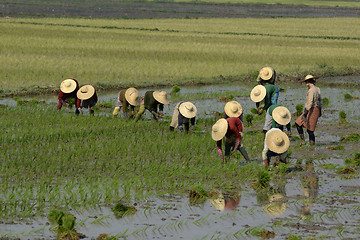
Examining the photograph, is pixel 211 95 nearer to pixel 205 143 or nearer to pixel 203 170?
pixel 205 143

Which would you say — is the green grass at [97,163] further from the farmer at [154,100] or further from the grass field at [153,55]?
the grass field at [153,55]

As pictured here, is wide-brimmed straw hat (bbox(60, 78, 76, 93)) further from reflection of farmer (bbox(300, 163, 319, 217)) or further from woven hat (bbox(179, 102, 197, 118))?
reflection of farmer (bbox(300, 163, 319, 217))

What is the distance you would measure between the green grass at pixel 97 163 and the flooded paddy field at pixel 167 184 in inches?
0.9

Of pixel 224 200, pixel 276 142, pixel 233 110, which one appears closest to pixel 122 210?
pixel 224 200

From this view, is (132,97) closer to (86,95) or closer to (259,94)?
(86,95)

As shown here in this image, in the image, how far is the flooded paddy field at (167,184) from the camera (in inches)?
308

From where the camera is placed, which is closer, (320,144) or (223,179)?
(223,179)

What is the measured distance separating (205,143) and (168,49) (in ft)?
68.4

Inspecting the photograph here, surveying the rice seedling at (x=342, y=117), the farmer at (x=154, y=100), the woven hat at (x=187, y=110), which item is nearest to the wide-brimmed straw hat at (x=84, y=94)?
the farmer at (x=154, y=100)

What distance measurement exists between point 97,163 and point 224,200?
274 centimetres

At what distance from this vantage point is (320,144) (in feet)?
44.2

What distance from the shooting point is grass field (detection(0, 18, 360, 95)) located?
23.3 meters

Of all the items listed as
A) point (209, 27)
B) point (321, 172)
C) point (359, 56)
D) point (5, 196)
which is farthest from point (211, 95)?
point (209, 27)

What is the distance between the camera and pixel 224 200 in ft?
30.1
